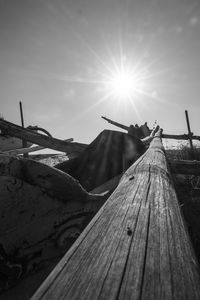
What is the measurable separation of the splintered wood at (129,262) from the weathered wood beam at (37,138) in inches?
165

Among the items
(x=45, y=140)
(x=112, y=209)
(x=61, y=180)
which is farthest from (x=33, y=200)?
(x=45, y=140)

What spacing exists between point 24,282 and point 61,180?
890 mm

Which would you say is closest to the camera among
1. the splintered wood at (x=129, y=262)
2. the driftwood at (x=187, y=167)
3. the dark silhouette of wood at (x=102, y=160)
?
the splintered wood at (x=129, y=262)

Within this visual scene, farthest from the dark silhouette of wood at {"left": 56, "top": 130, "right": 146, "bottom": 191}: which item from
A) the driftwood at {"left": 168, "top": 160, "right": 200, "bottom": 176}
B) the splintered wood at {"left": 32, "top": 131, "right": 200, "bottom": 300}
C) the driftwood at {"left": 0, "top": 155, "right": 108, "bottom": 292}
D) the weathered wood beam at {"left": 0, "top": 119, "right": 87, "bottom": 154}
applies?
the splintered wood at {"left": 32, "top": 131, "right": 200, "bottom": 300}

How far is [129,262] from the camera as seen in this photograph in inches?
23.5

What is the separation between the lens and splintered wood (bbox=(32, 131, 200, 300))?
0.50 metres

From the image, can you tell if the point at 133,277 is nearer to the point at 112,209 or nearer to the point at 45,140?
the point at 112,209

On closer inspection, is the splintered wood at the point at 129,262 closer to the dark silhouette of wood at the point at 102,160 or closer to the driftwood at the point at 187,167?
the dark silhouette of wood at the point at 102,160

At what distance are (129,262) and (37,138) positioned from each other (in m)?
4.72

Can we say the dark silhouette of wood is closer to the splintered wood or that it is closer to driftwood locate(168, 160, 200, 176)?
driftwood locate(168, 160, 200, 176)

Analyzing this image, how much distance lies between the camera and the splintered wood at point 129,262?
503 millimetres

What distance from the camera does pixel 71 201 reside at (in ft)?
6.71

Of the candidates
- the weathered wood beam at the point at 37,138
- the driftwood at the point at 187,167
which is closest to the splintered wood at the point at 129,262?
the driftwood at the point at 187,167

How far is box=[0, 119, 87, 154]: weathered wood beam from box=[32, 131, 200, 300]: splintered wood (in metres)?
4.20
